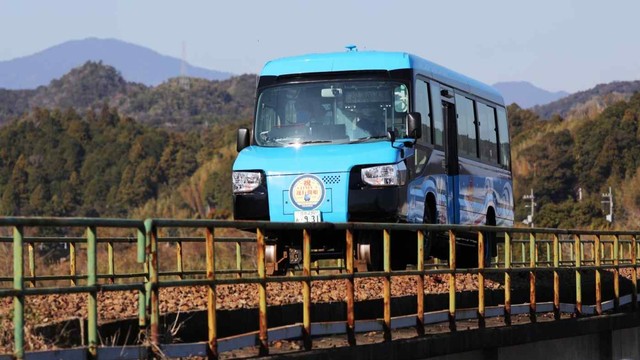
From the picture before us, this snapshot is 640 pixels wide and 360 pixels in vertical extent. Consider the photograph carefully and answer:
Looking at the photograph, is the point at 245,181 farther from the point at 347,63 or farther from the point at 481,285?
the point at 481,285

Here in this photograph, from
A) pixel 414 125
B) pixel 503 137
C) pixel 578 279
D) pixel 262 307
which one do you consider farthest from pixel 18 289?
pixel 503 137

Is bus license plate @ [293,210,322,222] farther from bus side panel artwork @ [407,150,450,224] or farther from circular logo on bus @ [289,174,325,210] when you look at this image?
bus side panel artwork @ [407,150,450,224]

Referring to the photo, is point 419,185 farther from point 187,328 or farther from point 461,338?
point 187,328

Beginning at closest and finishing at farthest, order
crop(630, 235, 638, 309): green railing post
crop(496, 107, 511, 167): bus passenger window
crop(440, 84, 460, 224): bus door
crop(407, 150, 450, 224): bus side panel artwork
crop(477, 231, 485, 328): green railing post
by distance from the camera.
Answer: crop(477, 231, 485, 328): green railing post, crop(407, 150, 450, 224): bus side panel artwork, crop(630, 235, 638, 309): green railing post, crop(440, 84, 460, 224): bus door, crop(496, 107, 511, 167): bus passenger window

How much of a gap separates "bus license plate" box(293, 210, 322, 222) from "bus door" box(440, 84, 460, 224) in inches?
149

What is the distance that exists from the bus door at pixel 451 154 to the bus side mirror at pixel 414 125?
8.66 ft

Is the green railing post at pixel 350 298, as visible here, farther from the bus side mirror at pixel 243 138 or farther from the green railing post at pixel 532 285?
the bus side mirror at pixel 243 138

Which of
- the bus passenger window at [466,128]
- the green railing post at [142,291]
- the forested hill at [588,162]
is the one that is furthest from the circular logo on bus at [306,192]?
the forested hill at [588,162]

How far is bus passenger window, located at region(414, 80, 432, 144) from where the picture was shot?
20.8 metres

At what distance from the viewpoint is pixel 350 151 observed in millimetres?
19656

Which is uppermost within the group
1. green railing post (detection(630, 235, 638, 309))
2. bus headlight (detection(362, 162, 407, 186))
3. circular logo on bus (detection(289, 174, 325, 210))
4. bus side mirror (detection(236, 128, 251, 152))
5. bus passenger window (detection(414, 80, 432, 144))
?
bus passenger window (detection(414, 80, 432, 144))

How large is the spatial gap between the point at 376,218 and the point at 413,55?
277 cm

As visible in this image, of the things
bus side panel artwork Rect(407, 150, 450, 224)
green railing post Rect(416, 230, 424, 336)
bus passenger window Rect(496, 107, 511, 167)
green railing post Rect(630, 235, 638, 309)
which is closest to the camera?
green railing post Rect(416, 230, 424, 336)

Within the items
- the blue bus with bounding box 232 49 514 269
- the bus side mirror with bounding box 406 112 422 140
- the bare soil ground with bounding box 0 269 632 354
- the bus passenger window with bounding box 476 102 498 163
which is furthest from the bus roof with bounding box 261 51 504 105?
the bus passenger window with bounding box 476 102 498 163
